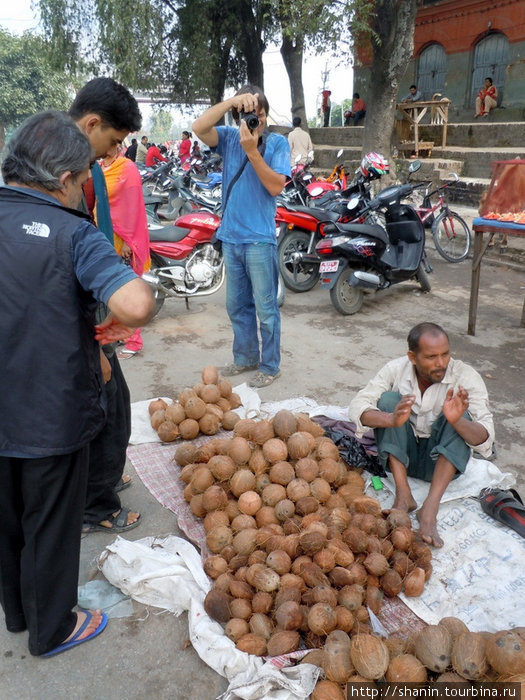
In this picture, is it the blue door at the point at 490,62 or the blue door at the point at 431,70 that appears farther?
the blue door at the point at 431,70

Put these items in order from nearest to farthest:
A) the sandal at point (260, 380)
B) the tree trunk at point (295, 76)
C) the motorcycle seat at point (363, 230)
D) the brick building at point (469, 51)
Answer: the sandal at point (260, 380), the motorcycle seat at point (363, 230), the tree trunk at point (295, 76), the brick building at point (469, 51)

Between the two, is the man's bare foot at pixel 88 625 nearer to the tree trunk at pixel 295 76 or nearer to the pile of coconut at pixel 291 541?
the pile of coconut at pixel 291 541

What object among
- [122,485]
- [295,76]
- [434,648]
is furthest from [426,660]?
[295,76]

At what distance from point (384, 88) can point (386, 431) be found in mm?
10251

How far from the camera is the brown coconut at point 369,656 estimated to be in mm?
1841

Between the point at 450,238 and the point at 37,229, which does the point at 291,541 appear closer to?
the point at 37,229

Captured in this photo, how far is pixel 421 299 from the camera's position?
6.89 m

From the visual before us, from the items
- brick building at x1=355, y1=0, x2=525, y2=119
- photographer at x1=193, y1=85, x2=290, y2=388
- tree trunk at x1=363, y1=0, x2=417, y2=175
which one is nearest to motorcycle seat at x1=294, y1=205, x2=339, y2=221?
photographer at x1=193, y1=85, x2=290, y2=388

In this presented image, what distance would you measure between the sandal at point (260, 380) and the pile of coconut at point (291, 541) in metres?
1.37

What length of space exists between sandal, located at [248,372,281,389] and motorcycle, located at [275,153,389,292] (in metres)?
2.45

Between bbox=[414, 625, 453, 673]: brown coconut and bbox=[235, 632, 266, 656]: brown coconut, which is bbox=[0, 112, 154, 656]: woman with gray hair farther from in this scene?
bbox=[414, 625, 453, 673]: brown coconut

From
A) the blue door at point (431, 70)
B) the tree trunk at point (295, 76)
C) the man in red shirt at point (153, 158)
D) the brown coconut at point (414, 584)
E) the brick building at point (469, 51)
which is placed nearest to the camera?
the brown coconut at point (414, 584)

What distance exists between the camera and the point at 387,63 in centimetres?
1106

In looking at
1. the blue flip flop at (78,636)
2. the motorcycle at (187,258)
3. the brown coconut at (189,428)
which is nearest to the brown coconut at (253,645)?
the blue flip flop at (78,636)
